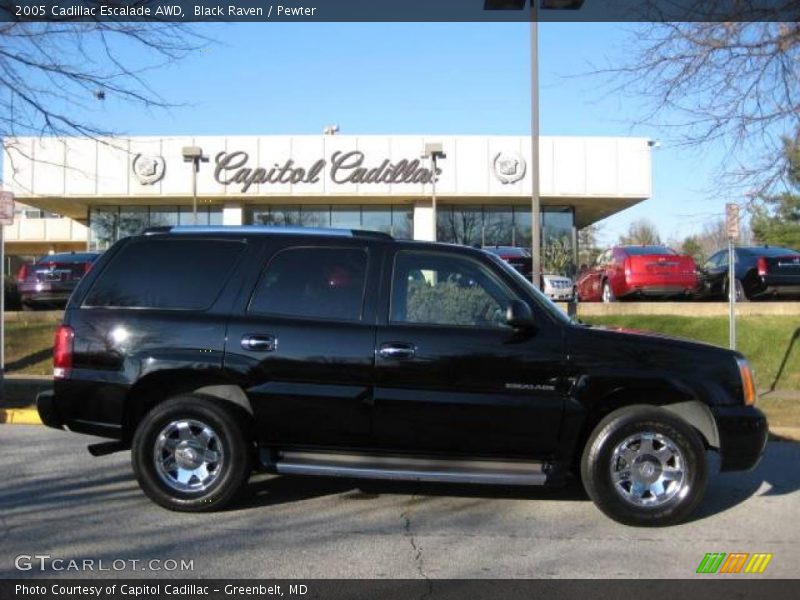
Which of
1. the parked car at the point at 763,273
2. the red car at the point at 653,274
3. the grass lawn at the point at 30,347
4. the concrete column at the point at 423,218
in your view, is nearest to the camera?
the grass lawn at the point at 30,347

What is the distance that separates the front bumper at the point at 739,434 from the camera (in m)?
5.21

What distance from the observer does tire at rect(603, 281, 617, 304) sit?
55.8 ft

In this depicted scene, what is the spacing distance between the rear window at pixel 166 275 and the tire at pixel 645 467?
117 inches

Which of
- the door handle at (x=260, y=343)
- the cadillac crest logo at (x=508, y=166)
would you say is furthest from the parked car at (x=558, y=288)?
the door handle at (x=260, y=343)

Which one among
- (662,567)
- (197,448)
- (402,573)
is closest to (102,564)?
(197,448)

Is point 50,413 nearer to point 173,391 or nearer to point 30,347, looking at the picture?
point 173,391

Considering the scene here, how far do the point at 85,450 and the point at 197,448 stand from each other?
267cm

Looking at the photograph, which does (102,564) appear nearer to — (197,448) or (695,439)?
(197,448)

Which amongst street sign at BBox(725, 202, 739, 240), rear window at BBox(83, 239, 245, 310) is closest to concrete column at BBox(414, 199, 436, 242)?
street sign at BBox(725, 202, 739, 240)

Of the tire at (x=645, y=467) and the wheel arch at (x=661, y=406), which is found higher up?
the wheel arch at (x=661, y=406)

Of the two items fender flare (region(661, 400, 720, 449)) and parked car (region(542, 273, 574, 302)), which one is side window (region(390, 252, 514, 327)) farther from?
parked car (region(542, 273, 574, 302))

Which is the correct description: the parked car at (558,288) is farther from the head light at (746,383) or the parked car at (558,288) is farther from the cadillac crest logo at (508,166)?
the head light at (746,383)

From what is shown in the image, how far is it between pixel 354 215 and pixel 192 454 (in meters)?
24.5

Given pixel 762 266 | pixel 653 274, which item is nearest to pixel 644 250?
pixel 653 274
